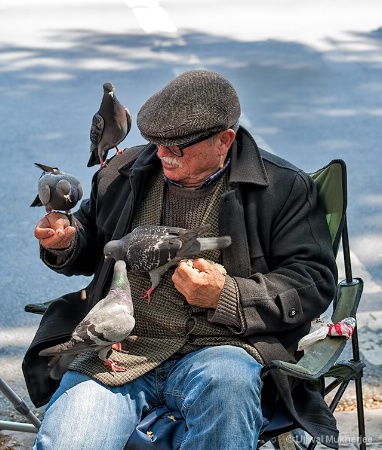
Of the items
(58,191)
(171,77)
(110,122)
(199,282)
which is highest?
(110,122)

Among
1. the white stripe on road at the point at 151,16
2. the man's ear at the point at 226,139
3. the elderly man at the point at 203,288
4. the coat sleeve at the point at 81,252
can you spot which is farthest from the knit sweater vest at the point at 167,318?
the white stripe on road at the point at 151,16

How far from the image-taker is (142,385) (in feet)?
9.93

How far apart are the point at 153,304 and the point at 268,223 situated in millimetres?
486

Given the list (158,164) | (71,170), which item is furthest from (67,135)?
(158,164)

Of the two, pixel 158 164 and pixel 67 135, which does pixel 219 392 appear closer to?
pixel 158 164

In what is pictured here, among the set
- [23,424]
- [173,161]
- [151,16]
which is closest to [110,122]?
[173,161]

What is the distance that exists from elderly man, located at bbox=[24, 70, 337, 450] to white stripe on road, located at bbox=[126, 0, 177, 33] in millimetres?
7318

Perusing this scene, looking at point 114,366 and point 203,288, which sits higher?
point 203,288

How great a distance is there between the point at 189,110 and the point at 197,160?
0.19 meters

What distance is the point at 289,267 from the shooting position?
3.07 m

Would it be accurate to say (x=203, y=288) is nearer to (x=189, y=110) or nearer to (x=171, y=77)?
(x=189, y=110)

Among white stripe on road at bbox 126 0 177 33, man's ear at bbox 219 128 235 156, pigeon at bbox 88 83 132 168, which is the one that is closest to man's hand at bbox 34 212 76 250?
pigeon at bbox 88 83 132 168

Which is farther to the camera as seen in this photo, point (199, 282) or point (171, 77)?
point (171, 77)

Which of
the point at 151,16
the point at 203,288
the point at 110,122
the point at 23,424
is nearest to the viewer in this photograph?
the point at 203,288
